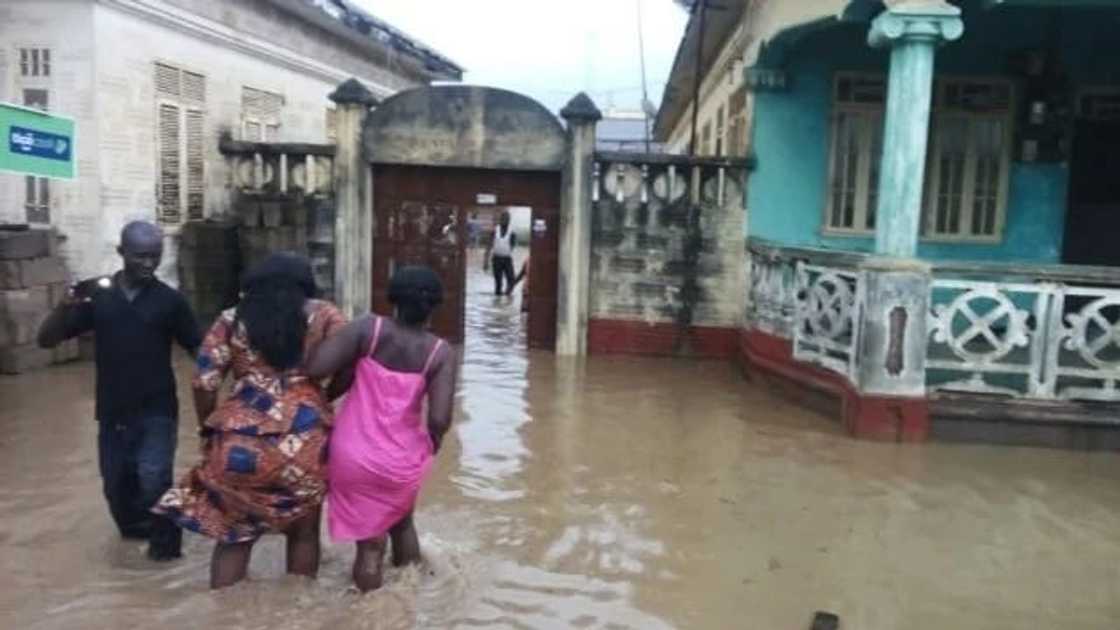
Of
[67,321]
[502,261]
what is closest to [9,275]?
[67,321]

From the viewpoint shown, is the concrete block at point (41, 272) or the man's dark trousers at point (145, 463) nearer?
the man's dark trousers at point (145, 463)

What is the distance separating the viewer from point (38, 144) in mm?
7336

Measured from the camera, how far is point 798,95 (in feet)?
35.6

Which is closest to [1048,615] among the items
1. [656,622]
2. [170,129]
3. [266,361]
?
[656,622]

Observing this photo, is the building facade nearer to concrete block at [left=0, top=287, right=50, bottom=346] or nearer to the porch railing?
the porch railing

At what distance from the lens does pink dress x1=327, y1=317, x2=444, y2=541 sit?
4.12 metres

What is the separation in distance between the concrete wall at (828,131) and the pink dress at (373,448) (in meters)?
7.48

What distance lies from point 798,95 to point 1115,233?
135 inches

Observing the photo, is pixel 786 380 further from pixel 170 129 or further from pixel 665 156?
pixel 170 129

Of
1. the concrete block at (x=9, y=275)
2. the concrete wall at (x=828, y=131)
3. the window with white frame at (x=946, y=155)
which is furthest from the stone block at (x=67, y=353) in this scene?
the window with white frame at (x=946, y=155)

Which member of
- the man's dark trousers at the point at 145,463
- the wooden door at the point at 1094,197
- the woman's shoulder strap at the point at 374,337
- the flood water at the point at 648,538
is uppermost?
the wooden door at the point at 1094,197

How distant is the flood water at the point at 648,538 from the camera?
4.36 m

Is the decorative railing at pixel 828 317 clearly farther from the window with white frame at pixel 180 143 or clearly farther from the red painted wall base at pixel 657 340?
the window with white frame at pixel 180 143

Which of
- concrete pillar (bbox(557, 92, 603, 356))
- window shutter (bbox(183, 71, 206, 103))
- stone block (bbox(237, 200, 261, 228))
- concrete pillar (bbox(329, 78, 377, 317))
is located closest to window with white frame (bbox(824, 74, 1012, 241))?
concrete pillar (bbox(557, 92, 603, 356))
